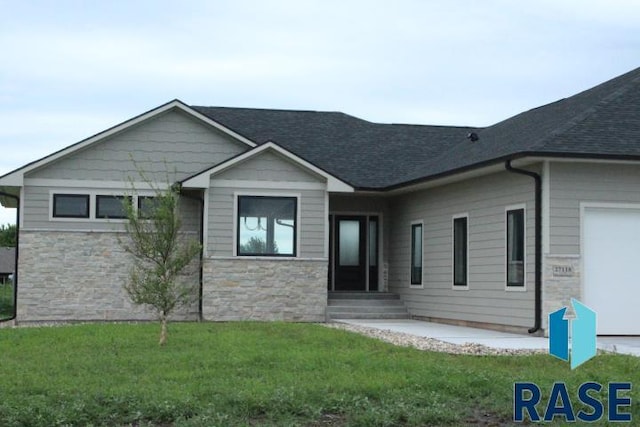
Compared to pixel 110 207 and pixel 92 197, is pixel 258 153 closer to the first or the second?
pixel 110 207

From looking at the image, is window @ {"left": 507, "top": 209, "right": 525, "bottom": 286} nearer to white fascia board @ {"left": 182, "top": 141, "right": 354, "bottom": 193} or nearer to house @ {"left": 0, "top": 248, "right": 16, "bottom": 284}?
white fascia board @ {"left": 182, "top": 141, "right": 354, "bottom": 193}

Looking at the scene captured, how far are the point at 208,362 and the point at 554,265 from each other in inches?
289

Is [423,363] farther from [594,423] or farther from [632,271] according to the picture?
[632,271]

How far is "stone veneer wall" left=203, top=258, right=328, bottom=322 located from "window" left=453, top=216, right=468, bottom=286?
2.84 m

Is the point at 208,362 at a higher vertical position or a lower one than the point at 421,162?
lower

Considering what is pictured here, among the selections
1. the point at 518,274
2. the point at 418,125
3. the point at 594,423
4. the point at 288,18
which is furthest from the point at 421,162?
the point at 594,423

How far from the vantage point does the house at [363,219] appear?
56.2 feet

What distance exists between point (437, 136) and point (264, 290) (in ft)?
27.0

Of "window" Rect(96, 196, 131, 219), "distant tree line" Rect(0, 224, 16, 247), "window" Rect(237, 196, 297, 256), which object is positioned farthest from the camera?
"distant tree line" Rect(0, 224, 16, 247)

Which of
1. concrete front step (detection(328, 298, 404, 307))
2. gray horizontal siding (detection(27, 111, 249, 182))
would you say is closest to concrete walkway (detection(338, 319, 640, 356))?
concrete front step (detection(328, 298, 404, 307))

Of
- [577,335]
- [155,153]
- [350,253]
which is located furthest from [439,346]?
[350,253]

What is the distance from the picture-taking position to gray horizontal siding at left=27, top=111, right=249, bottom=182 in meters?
21.5

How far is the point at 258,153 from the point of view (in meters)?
21.1

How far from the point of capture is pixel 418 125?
27.8 m
